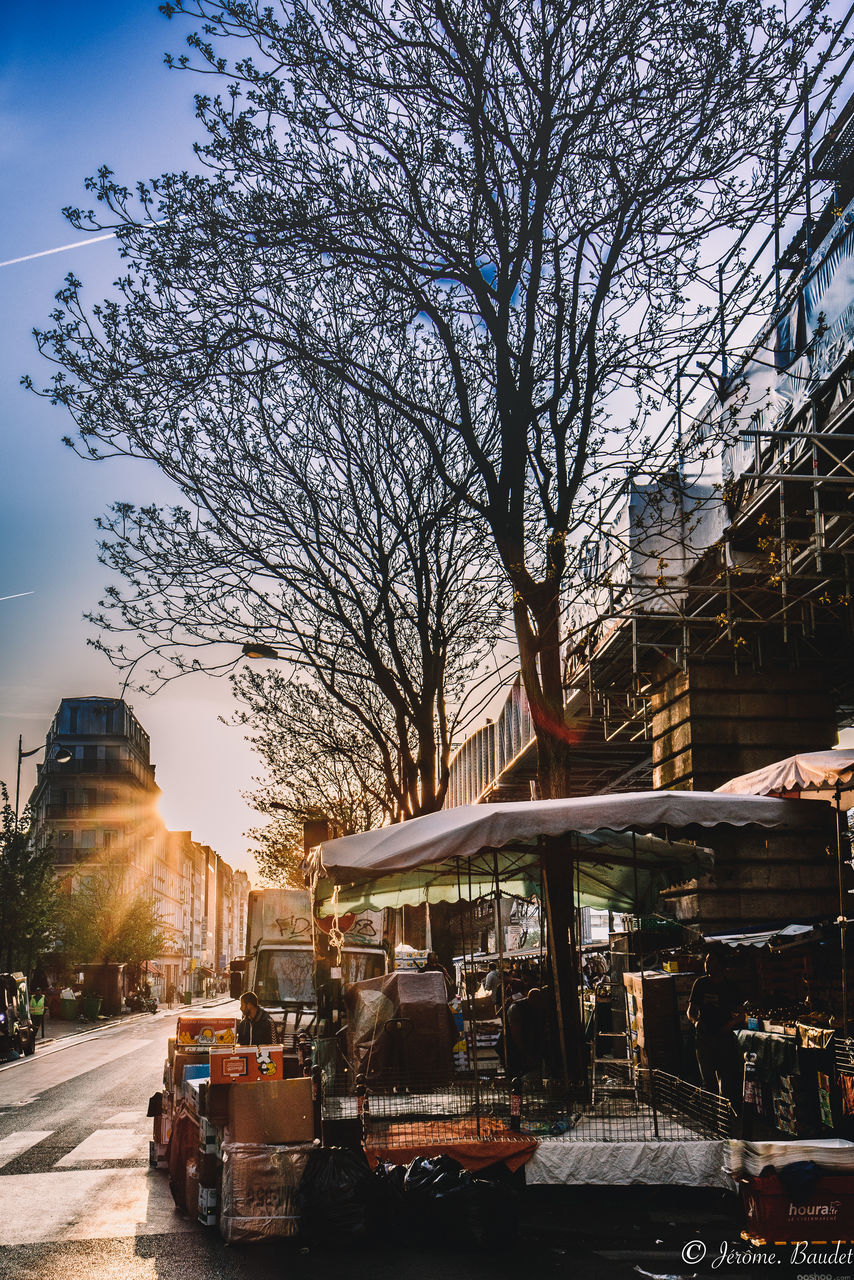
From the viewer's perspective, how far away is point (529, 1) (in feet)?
38.4

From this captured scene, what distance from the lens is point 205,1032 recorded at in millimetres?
12266

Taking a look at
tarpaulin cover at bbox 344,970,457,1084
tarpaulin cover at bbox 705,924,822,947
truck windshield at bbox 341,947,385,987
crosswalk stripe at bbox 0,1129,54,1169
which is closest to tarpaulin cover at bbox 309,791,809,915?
tarpaulin cover at bbox 705,924,822,947

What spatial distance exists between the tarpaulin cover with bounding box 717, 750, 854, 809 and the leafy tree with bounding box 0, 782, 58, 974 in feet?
100

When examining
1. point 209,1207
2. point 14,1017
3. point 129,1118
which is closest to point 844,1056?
point 209,1207

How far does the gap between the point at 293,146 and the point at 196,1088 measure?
9.81m

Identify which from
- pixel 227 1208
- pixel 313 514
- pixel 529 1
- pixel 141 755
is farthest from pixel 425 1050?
pixel 141 755

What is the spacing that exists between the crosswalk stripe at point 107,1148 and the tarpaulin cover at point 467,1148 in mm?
4405

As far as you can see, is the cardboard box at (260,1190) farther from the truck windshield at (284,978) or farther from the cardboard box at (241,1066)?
→ the truck windshield at (284,978)

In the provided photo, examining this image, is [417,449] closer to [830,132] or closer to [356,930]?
[830,132]

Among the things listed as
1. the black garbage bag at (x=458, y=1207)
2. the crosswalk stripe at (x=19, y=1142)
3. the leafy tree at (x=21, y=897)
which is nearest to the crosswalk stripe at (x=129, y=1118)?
the crosswalk stripe at (x=19, y=1142)

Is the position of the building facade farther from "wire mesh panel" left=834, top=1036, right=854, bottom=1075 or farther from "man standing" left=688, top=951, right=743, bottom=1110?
"wire mesh panel" left=834, top=1036, right=854, bottom=1075

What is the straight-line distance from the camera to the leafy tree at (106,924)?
2392 inches

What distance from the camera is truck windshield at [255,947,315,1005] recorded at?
79.4 ft

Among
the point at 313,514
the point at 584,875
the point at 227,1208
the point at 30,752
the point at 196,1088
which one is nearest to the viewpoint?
the point at 227,1208
